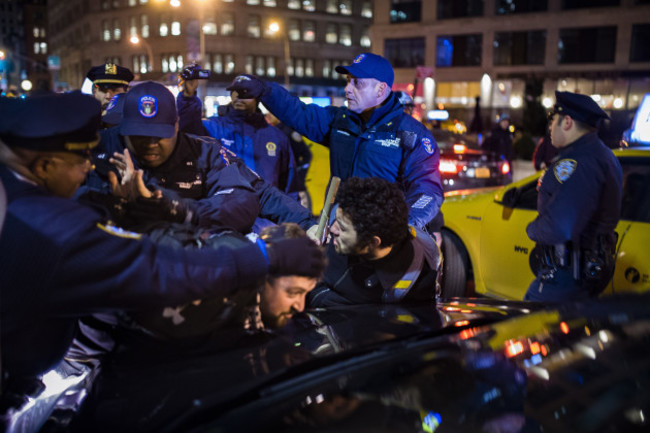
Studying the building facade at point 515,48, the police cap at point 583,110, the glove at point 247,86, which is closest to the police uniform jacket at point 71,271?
the glove at point 247,86

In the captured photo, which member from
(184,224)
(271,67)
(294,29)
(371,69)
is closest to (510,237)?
(371,69)

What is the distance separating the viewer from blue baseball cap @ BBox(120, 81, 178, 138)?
8.71 ft

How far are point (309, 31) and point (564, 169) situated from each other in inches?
2678

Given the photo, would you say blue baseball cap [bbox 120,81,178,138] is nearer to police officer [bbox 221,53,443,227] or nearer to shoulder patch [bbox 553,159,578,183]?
police officer [bbox 221,53,443,227]

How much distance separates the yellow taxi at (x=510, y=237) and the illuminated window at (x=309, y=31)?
6488cm

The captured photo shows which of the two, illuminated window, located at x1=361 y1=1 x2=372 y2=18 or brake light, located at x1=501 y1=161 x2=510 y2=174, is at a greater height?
illuminated window, located at x1=361 y1=1 x2=372 y2=18

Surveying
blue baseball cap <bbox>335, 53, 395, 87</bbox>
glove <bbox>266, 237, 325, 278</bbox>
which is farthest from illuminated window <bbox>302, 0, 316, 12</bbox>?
glove <bbox>266, 237, 325, 278</bbox>

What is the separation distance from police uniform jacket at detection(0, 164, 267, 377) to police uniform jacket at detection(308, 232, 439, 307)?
1.12m

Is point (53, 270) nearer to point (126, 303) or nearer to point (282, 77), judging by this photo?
point (126, 303)

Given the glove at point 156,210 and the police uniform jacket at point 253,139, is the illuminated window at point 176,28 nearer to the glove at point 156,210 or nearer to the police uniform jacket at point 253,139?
the police uniform jacket at point 253,139

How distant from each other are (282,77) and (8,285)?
6511 centimetres

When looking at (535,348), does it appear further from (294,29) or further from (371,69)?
(294,29)

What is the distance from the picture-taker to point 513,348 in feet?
5.68

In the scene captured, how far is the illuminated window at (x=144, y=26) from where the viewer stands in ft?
210
